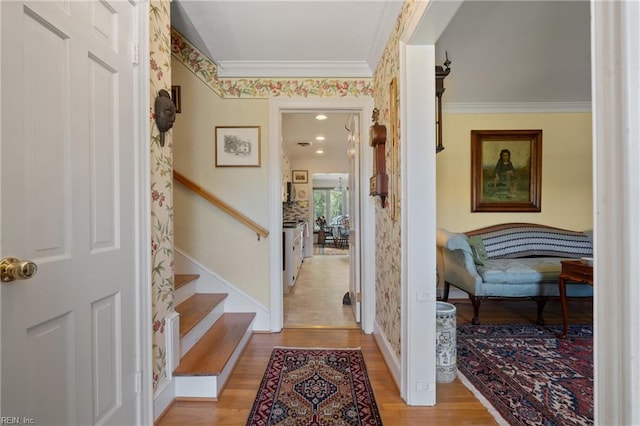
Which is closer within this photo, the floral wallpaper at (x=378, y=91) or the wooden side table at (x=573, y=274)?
the floral wallpaper at (x=378, y=91)

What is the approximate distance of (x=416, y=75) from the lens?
1647 mm

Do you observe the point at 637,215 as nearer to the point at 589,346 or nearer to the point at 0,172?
the point at 0,172

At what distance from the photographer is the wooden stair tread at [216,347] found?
1.73m

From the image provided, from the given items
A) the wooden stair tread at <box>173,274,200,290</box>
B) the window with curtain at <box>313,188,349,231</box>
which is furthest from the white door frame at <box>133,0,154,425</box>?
the window with curtain at <box>313,188,349,231</box>

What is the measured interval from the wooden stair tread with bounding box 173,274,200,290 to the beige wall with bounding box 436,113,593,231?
289 centimetres

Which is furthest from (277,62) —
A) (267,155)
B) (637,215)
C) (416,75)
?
(637,215)

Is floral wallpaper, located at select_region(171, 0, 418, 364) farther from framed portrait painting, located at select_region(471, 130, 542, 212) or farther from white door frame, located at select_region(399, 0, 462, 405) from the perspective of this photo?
framed portrait painting, located at select_region(471, 130, 542, 212)

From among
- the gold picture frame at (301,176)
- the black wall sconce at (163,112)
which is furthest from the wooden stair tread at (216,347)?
the gold picture frame at (301,176)

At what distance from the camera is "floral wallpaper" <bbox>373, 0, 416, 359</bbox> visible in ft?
6.11

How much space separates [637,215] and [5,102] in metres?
1.43

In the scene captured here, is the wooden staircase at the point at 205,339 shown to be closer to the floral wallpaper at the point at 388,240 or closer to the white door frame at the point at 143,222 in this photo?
the white door frame at the point at 143,222

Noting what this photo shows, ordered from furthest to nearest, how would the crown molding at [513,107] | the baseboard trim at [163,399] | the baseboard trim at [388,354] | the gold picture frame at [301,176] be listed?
the gold picture frame at [301,176], the crown molding at [513,107], the baseboard trim at [388,354], the baseboard trim at [163,399]

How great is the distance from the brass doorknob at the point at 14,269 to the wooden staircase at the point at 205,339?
112 centimetres

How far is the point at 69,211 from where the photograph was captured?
1.04m
